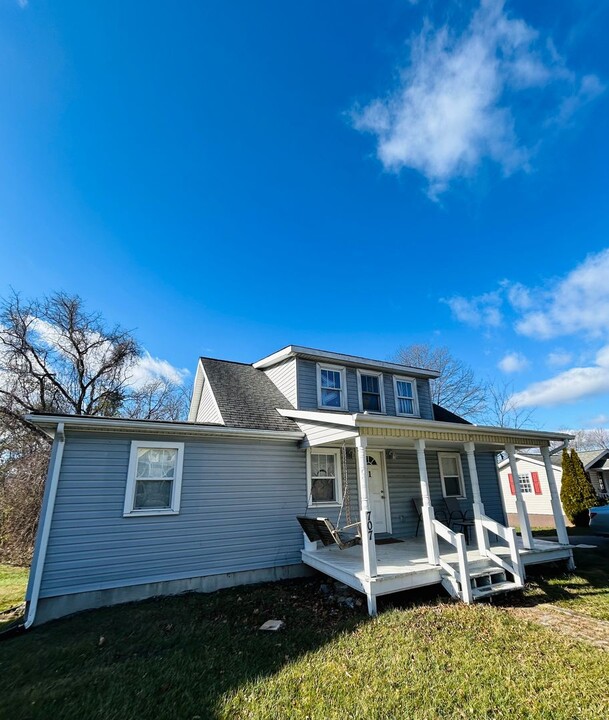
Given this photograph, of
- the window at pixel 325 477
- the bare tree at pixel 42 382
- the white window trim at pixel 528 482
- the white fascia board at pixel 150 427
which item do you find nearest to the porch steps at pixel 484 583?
the window at pixel 325 477

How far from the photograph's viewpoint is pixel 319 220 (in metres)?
11.8

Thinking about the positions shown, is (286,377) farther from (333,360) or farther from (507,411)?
(507,411)

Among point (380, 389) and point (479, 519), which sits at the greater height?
point (380, 389)

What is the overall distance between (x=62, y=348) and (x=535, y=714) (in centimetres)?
1944

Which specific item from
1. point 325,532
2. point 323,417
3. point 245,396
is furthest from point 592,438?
point 325,532

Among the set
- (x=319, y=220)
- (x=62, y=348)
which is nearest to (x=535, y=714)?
(x=319, y=220)

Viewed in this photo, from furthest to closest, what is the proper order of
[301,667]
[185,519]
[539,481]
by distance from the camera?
[539,481]
[185,519]
[301,667]

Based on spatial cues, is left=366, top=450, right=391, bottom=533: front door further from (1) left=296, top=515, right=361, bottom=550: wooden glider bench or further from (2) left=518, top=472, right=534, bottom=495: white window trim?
(2) left=518, top=472, right=534, bottom=495: white window trim

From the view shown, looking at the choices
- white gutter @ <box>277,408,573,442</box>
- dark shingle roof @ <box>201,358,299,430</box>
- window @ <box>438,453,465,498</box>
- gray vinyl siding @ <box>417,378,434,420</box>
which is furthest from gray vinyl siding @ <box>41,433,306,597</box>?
gray vinyl siding @ <box>417,378,434,420</box>

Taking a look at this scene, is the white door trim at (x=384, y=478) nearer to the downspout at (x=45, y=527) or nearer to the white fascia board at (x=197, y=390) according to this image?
the white fascia board at (x=197, y=390)

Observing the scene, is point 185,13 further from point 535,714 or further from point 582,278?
point 582,278

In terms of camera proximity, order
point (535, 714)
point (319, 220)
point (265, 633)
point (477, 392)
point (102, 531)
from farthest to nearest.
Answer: point (477, 392) < point (319, 220) < point (102, 531) < point (265, 633) < point (535, 714)

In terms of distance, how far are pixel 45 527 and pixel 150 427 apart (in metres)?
2.18

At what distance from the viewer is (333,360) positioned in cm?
1027
